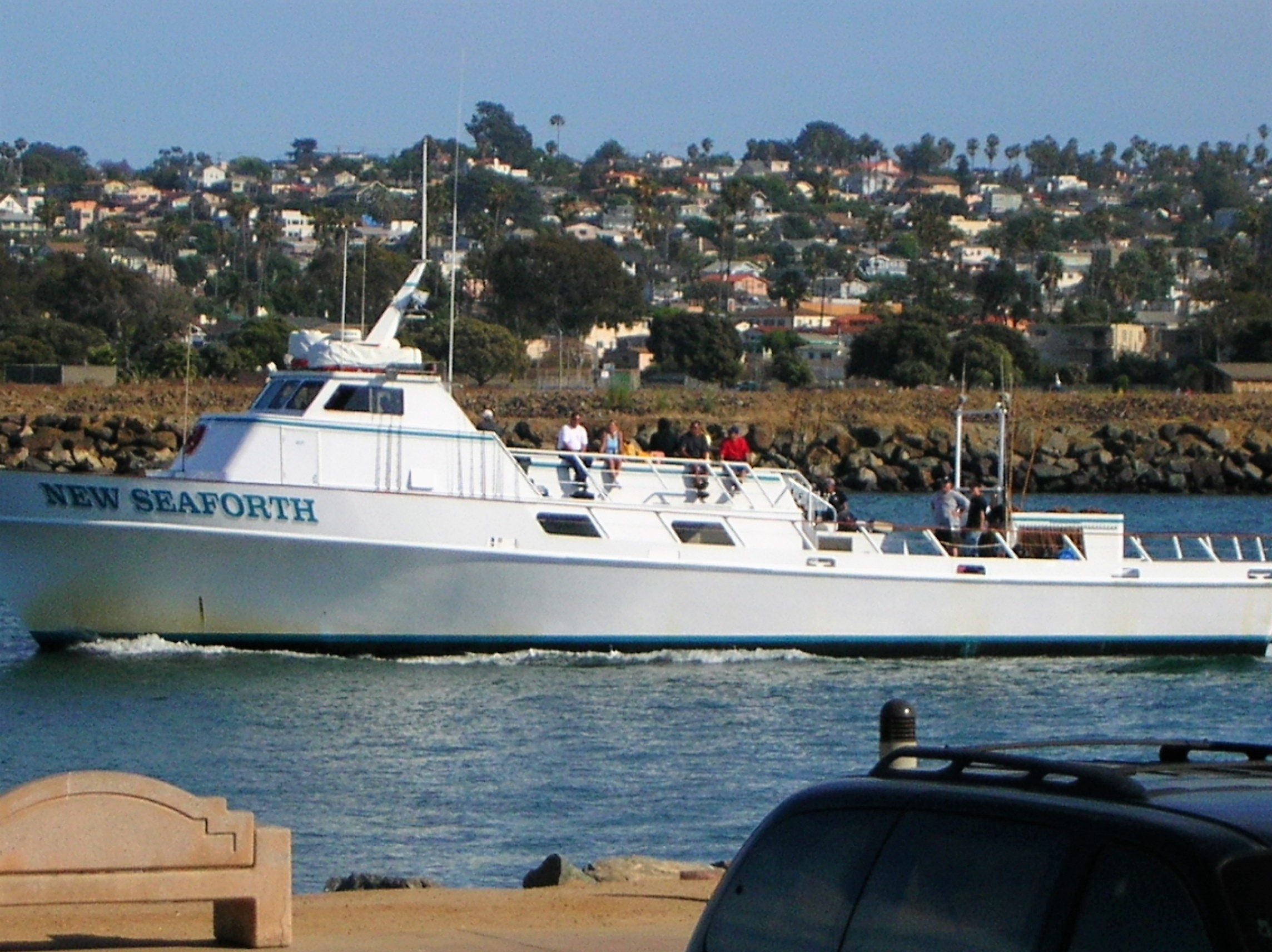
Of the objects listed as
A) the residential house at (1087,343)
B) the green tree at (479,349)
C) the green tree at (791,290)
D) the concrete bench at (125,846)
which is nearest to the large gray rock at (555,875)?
the concrete bench at (125,846)

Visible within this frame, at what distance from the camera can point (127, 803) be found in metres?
8.61

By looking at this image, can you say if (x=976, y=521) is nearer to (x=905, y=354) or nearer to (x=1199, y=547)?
(x=1199, y=547)

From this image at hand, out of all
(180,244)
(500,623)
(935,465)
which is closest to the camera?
(500,623)

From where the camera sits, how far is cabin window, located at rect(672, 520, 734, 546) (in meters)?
24.4

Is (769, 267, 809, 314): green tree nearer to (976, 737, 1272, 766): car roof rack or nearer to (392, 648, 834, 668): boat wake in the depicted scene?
(392, 648, 834, 668): boat wake

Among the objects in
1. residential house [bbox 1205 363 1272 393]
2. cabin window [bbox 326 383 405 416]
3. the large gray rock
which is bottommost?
the large gray rock

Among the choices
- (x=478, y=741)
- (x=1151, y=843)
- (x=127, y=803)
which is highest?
(x=1151, y=843)

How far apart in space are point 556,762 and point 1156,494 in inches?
1908

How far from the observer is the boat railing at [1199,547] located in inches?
1062

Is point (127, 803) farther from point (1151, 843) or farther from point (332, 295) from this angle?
point (332, 295)

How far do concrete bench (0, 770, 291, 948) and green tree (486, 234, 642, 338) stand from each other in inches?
3918

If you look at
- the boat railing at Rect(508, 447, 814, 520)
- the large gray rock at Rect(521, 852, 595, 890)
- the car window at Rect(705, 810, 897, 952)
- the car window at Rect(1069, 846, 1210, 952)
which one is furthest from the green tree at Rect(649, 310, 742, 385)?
the car window at Rect(1069, 846, 1210, 952)

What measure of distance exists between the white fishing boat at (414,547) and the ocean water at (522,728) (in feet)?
1.20

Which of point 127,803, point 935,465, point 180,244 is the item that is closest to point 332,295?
point 935,465
